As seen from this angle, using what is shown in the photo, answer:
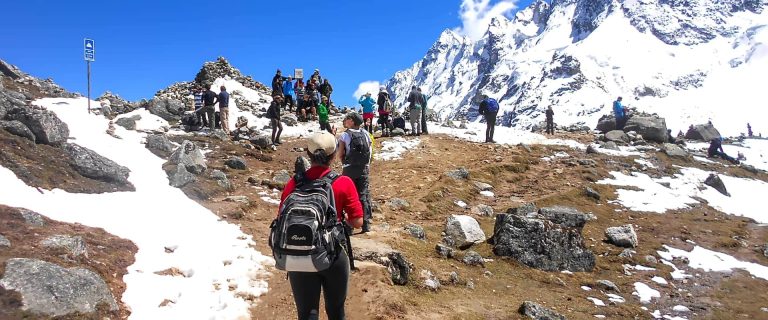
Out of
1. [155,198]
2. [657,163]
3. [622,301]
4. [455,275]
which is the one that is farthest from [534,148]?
[155,198]

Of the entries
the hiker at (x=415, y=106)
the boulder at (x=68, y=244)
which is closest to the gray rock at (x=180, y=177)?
the boulder at (x=68, y=244)

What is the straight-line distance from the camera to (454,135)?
26828 millimetres

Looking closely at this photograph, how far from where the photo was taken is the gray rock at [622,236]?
45.8 feet

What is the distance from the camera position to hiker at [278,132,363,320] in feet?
16.6

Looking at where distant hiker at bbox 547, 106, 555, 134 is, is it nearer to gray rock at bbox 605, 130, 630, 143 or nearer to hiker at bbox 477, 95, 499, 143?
gray rock at bbox 605, 130, 630, 143

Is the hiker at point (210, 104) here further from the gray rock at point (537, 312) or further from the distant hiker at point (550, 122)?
the distant hiker at point (550, 122)

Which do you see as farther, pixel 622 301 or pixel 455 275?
pixel 622 301

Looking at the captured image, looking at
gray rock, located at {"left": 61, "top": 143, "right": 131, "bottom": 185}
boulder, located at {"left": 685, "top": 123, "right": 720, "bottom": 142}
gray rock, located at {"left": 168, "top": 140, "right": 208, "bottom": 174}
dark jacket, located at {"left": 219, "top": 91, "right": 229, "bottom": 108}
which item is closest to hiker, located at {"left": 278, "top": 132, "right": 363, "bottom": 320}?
gray rock, located at {"left": 61, "top": 143, "right": 131, "bottom": 185}

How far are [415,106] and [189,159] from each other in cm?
1213

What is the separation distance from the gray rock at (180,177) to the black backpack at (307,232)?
896 cm

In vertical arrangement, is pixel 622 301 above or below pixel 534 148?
below

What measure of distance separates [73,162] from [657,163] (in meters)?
24.0

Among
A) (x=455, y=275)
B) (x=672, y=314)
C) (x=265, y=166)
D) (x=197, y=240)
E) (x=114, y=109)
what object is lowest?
(x=672, y=314)

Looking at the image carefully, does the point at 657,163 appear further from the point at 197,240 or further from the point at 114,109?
the point at 114,109
